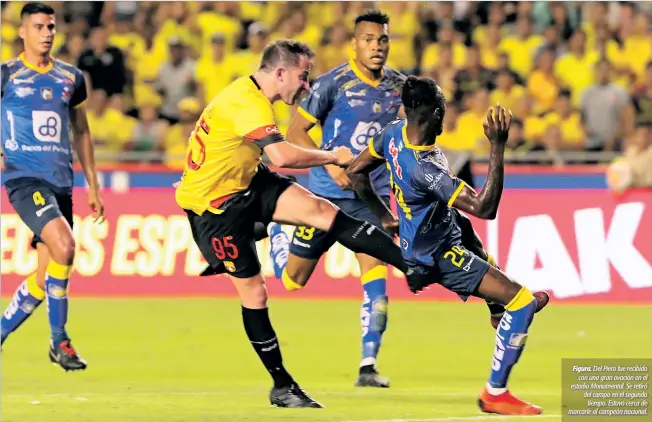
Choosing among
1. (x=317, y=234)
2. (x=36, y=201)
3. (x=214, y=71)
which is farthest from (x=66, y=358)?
(x=214, y=71)

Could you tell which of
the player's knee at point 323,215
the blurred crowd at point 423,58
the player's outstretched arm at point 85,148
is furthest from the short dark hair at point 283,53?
the blurred crowd at point 423,58

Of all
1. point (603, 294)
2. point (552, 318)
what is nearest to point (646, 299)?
point (603, 294)

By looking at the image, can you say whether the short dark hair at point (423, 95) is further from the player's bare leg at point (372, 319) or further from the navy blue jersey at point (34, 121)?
the navy blue jersey at point (34, 121)

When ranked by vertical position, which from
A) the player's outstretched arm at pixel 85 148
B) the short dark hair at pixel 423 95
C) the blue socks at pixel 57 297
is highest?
the short dark hair at pixel 423 95

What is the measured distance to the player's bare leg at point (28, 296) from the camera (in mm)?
11500

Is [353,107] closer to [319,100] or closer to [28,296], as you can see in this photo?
[319,100]

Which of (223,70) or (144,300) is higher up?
(223,70)

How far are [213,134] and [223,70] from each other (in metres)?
11.6

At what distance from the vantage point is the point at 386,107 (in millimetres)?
10891

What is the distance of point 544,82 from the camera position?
20.2 meters

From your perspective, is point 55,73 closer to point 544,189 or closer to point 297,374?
point 297,374

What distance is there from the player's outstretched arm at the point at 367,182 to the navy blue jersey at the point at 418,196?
25cm

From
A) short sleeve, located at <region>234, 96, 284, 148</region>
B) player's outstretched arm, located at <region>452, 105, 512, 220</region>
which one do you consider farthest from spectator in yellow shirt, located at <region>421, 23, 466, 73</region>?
player's outstretched arm, located at <region>452, 105, 512, 220</region>

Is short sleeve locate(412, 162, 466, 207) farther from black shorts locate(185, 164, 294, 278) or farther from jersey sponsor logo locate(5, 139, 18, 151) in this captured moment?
jersey sponsor logo locate(5, 139, 18, 151)
